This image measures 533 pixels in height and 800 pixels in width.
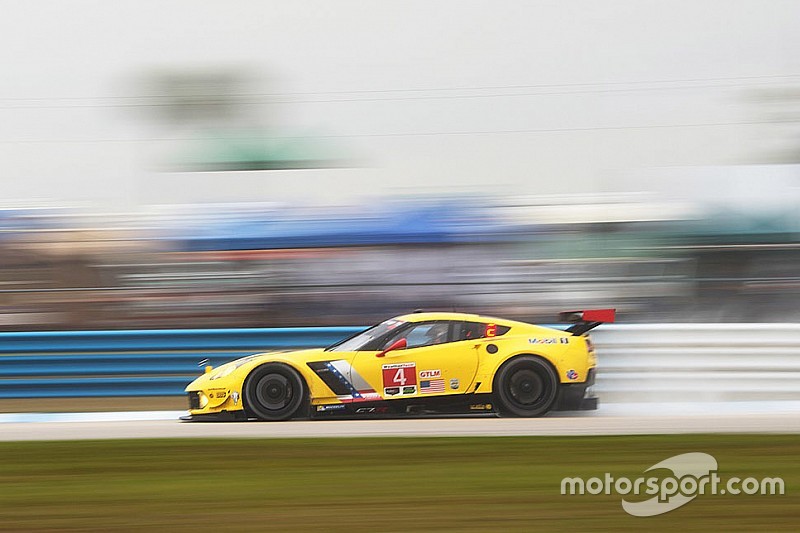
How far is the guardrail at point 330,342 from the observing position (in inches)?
374

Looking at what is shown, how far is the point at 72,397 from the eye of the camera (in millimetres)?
10180

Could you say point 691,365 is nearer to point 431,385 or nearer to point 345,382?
point 431,385

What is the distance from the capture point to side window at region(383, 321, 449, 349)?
8352 millimetres

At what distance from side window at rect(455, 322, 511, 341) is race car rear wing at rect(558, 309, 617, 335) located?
56 centimetres

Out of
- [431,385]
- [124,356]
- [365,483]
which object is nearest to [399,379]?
[431,385]

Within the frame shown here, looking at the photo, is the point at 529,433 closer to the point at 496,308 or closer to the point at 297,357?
the point at 297,357

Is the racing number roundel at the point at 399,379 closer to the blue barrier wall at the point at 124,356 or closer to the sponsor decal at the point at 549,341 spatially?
the sponsor decal at the point at 549,341

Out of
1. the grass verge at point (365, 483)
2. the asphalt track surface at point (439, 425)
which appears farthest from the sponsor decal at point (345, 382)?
the grass verge at point (365, 483)

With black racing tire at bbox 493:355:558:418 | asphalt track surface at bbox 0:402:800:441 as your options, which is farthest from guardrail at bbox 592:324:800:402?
black racing tire at bbox 493:355:558:418

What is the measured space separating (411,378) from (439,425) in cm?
47

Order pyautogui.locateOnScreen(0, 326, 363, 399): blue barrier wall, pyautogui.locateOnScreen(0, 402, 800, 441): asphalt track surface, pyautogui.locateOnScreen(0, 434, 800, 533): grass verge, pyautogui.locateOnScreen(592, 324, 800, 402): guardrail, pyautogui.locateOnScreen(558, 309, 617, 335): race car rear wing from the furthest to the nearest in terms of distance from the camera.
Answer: pyautogui.locateOnScreen(0, 326, 363, 399): blue barrier wall, pyautogui.locateOnScreen(592, 324, 800, 402): guardrail, pyautogui.locateOnScreen(558, 309, 617, 335): race car rear wing, pyautogui.locateOnScreen(0, 402, 800, 441): asphalt track surface, pyautogui.locateOnScreen(0, 434, 800, 533): grass verge

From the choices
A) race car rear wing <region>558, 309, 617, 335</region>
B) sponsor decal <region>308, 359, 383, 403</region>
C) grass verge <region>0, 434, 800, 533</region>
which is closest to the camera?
grass verge <region>0, 434, 800, 533</region>

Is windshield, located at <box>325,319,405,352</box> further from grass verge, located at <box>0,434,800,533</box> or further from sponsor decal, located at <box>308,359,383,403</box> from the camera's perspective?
grass verge, located at <box>0,434,800,533</box>

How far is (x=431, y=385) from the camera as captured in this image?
8234 millimetres
